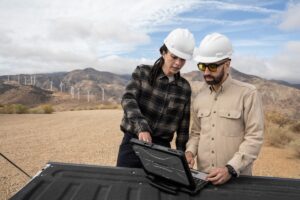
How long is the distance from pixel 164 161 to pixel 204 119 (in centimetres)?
88

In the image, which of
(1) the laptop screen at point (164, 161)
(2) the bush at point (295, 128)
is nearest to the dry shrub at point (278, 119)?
(2) the bush at point (295, 128)

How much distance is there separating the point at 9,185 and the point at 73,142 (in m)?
5.39

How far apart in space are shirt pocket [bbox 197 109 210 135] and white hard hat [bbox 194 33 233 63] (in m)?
0.42

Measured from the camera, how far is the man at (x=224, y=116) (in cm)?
302

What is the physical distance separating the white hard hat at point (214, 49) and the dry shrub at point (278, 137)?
32.9ft

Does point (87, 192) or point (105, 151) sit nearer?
point (87, 192)

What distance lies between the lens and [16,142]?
1236 cm

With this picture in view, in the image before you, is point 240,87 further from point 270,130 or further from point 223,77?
point 270,130

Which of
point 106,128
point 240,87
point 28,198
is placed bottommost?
point 106,128

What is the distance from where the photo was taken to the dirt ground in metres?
8.66

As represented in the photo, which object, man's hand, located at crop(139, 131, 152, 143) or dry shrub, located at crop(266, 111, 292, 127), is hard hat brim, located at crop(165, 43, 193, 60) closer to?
man's hand, located at crop(139, 131, 152, 143)

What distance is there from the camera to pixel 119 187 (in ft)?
8.57

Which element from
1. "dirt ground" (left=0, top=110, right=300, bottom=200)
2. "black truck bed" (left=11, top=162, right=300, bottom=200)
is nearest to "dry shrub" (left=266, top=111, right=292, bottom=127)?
"dirt ground" (left=0, top=110, right=300, bottom=200)

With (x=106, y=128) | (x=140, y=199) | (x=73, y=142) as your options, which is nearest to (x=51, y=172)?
(x=140, y=199)
